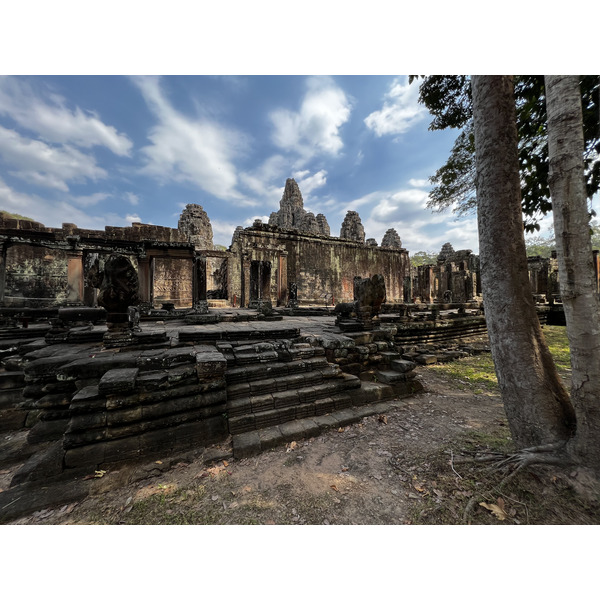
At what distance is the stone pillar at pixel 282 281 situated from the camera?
1449 centimetres

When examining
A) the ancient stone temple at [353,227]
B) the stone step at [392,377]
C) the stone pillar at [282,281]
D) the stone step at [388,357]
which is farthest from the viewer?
the ancient stone temple at [353,227]

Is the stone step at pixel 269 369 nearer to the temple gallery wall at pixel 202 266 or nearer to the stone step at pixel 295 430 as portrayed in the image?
the stone step at pixel 295 430

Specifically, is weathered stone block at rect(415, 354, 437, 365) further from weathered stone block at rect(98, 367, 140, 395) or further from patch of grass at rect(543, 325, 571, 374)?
weathered stone block at rect(98, 367, 140, 395)

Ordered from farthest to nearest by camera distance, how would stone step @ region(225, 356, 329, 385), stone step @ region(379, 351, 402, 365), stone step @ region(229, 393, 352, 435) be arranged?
stone step @ region(379, 351, 402, 365) < stone step @ region(225, 356, 329, 385) < stone step @ region(229, 393, 352, 435)

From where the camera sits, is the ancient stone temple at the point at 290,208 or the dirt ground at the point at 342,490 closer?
the dirt ground at the point at 342,490

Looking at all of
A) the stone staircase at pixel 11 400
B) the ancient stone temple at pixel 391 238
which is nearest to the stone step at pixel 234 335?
the stone staircase at pixel 11 400

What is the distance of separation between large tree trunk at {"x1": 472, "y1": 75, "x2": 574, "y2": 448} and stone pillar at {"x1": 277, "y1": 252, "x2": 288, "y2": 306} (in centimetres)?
1237

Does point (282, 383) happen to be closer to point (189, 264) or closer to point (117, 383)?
point (117, 383)

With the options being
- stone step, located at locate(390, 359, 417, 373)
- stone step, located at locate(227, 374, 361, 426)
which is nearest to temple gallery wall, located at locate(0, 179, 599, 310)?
stone step, located at locate(227, 374, 361, 426)

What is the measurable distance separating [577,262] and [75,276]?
484 inches

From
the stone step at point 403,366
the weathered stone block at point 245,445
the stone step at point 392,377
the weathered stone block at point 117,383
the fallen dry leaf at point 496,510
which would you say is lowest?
the fallen dry leaf at point 496,510

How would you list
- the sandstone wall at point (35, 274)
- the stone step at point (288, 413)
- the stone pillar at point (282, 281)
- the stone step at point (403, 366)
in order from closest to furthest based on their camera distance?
the stone step at point (288, 413) < the stone step at point (403, 366) < the sandstone wall at point (35, 274) < the stone pillar at point (282, 281)

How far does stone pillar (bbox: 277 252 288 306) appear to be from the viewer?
14.5m

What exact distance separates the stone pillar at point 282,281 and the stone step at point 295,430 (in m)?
11.3
